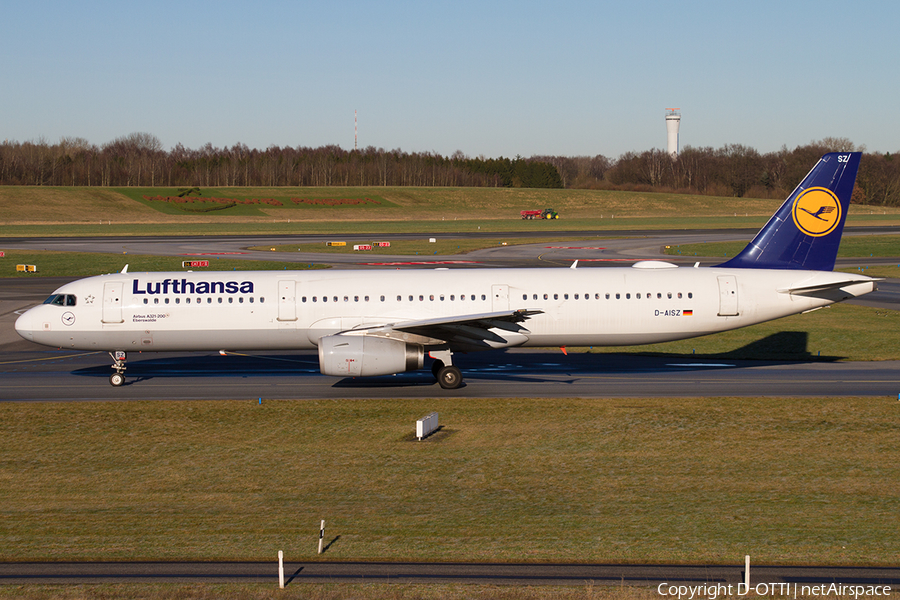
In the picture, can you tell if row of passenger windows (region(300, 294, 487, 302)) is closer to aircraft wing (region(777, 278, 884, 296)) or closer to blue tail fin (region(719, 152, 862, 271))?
blue tail fin (region(719, 152, 862, 271))

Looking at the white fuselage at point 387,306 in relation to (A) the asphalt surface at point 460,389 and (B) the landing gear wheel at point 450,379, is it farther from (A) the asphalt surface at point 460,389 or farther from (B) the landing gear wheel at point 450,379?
(B) the landing gear wheel at point 450,379

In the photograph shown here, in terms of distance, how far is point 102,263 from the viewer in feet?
228

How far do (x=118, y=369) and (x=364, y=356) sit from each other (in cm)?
1018

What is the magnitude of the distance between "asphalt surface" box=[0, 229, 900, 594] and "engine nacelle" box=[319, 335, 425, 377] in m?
1.54

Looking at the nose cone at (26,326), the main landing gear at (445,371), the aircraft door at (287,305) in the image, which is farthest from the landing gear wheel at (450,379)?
the nose cone at (26,326)

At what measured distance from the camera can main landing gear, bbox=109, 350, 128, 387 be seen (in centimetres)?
2934

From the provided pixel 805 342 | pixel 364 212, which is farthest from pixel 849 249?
pixel 364 212

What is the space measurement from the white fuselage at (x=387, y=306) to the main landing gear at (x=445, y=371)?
148 cm

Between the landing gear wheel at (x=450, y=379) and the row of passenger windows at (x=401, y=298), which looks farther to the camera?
the row of passenger windows at (x=401, y=298)

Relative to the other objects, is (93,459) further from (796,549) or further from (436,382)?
(796,549)

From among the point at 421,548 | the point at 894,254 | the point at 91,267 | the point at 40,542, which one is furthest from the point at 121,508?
the point at 894,254

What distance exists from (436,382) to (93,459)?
12.9 m

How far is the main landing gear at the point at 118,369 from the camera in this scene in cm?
2934

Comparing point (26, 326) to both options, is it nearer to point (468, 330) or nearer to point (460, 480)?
point (468, 330)
